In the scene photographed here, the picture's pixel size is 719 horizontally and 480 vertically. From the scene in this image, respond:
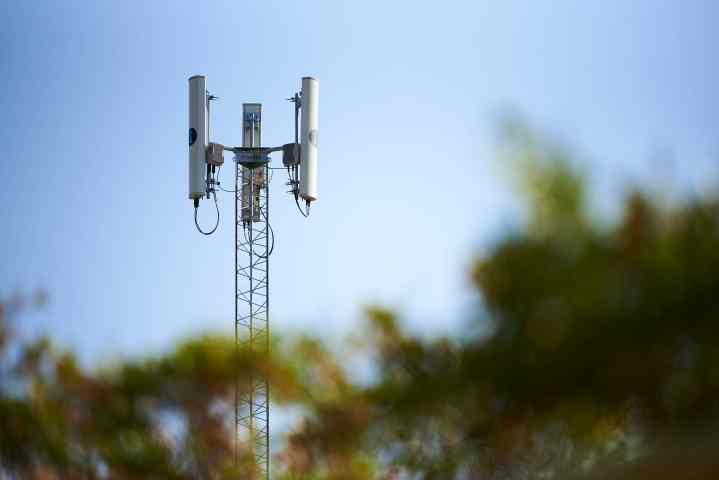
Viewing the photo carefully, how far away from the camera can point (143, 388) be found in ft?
25.7

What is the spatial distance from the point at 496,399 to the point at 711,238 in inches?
52.9

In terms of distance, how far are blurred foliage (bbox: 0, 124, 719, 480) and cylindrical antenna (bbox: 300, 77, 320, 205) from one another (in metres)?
2.34

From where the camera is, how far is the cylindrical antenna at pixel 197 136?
9.56m

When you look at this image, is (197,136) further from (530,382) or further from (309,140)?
(530,382)

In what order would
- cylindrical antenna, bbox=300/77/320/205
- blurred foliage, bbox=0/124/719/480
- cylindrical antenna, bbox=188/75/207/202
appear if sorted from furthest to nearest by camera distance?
cylindrical antenna, bbox=300/77/320/205 < cylindrical antenna, bbox=188/75/207/202 < blurred foliage, bbox=0/124/719/480

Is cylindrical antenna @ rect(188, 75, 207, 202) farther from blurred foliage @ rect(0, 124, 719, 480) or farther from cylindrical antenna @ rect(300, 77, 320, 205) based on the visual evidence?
blurred foliage @ rect(0, 124, 719, 480)

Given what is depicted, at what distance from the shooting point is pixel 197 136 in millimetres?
9586

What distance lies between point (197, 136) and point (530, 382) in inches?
208

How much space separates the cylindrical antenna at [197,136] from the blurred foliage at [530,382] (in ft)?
6.98

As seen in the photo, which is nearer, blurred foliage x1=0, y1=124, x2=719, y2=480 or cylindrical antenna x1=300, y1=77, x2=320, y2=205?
blurred foliage x1=0, y1=124, x2=719, y2=480

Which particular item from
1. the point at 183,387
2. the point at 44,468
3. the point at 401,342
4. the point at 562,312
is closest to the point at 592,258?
the point at 562,312

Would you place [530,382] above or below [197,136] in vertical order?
below

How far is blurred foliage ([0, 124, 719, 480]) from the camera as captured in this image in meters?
4.51

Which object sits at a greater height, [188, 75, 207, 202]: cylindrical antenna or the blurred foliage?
[188, 75, 207, 202]: cylindrical antenna
